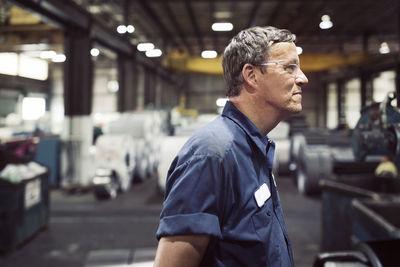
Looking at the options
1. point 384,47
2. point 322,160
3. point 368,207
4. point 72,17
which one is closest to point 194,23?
point 72,17

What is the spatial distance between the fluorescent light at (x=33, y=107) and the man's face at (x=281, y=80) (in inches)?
820

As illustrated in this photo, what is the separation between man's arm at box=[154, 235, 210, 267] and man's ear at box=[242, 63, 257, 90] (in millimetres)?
517

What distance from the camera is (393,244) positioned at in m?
2.18

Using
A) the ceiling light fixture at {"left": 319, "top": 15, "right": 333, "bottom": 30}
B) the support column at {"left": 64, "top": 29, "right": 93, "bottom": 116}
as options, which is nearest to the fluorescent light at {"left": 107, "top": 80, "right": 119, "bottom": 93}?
the ceiling light fixture at {"left": 319, "top": 15, "right": 333, "bottom": 30}

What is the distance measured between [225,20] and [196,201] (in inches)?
541

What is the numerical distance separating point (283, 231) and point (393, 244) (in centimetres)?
143

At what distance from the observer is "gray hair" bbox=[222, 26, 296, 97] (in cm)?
113

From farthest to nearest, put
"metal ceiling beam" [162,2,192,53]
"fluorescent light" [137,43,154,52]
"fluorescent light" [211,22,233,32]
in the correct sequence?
"fluorescent light" [211,22,233,32], "fluorescent light" [137,43,154,52], "metal ceiling beam" [162,2,192,53]

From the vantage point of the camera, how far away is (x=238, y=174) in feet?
3.35

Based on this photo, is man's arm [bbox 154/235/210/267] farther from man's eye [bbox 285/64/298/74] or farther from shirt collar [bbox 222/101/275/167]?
man's eye [bbox 285/64/298/74]

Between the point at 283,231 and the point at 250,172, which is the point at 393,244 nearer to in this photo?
the point at 283,231

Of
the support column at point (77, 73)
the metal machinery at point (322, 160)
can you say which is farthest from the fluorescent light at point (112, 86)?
the metal machinery at point (322, 160)

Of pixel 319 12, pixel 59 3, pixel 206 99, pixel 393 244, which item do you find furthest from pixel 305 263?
pixel 206 99

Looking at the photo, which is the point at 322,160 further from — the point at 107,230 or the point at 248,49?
the point at 248,49
